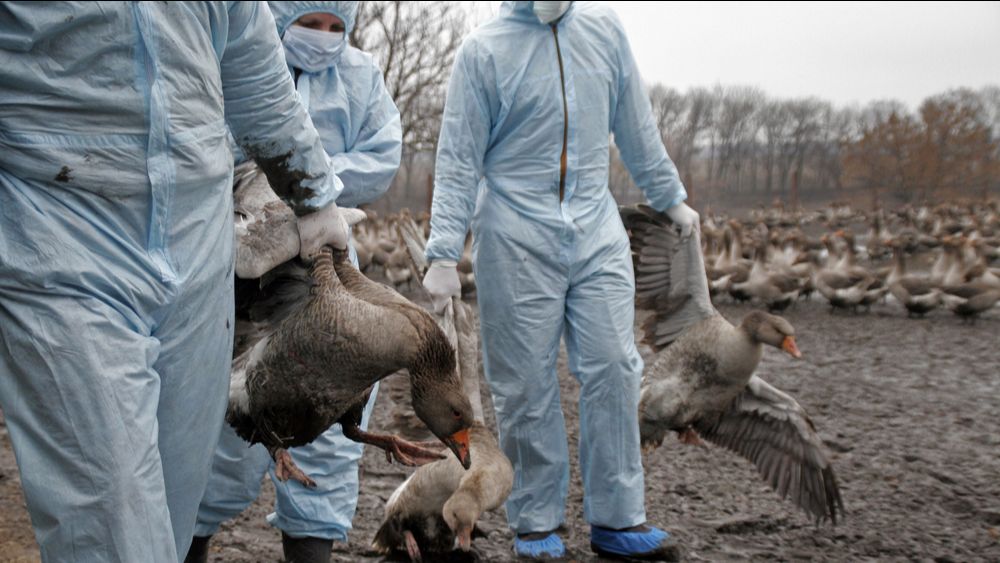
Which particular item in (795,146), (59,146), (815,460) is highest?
(59,146)

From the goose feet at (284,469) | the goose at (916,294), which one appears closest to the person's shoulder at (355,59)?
the goose feet at (284,469)

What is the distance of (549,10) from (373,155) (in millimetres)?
1154

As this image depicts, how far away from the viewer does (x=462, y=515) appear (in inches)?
146

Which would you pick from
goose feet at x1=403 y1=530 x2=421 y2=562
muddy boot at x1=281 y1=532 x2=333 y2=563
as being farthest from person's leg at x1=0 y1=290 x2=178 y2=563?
goose feet at x1=403 y1=530 x2=421 y2=562

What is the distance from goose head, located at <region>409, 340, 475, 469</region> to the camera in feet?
8.94

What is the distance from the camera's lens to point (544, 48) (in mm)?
4383

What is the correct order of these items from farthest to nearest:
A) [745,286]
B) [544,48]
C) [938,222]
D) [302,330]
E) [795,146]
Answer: [795,146] < [938,222] < [745,286] < [544,48] < [302,330]

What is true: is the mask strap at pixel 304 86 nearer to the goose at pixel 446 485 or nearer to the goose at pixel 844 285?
the goose at pixel 446 485

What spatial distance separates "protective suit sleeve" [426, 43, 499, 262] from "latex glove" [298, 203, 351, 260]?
147 cm

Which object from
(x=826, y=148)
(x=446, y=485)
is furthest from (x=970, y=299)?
(x=826, y=148)

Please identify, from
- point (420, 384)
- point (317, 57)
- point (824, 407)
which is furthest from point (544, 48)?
point (824, 407)

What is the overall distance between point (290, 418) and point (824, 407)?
19.3ft

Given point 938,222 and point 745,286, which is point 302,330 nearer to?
point 745,286

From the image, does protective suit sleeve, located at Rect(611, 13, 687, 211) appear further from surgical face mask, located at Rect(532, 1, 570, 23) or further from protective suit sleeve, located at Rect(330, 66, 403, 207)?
protective suit sleeve, located at Rect(330, 66, 403, 207)
